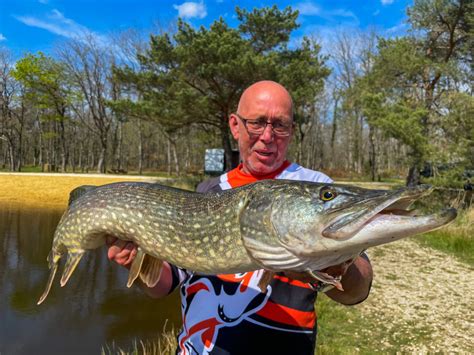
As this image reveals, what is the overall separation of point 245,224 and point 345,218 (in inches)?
18.7

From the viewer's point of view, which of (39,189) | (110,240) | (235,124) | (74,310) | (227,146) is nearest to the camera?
(110,240)

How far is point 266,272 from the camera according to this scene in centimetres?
162

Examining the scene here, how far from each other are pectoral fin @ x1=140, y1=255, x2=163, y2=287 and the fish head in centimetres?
86

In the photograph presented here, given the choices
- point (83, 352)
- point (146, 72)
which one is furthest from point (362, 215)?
point (146, 72)

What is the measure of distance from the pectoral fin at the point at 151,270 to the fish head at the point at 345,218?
0.86 metres

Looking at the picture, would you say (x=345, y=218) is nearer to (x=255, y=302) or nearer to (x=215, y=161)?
(x=255, y=302)

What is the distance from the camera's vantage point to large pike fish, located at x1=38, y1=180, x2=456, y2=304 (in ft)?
4.16

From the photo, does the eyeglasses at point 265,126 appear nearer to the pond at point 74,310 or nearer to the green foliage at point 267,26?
the pond at point 74,310

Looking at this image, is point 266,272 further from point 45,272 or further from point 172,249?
point 45,272

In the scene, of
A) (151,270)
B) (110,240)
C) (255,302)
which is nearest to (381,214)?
(255,302)

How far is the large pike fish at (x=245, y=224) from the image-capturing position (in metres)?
1.27

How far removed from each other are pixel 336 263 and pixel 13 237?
11.4 m

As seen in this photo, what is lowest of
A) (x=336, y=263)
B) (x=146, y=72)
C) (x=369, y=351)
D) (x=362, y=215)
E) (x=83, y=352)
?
(x=83, y=352)

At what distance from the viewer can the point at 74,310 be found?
20.3 feet
